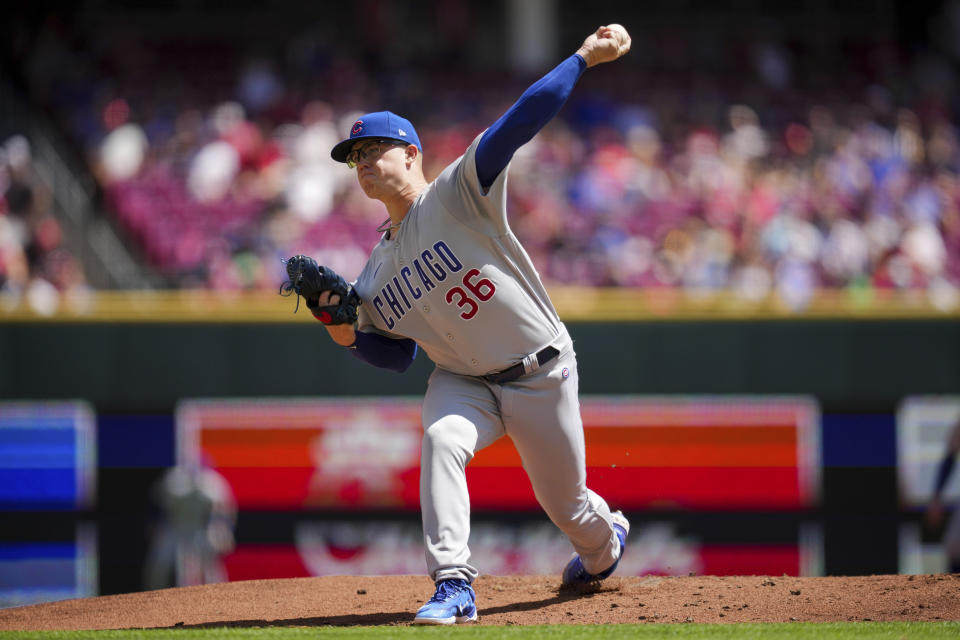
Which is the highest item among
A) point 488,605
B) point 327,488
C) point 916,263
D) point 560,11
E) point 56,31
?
point 560,11

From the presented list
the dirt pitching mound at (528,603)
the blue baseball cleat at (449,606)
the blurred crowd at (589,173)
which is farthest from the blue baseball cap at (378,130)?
the blurred crowd at (589,173)

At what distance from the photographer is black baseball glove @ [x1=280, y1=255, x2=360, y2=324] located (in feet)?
12.4

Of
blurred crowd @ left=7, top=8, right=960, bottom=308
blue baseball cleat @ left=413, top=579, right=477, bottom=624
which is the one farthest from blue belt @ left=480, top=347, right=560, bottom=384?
blurred crowd @ left=7, top=8, right=960, bottom=308

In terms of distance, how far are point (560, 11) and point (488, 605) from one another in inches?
462

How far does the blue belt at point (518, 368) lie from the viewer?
12.5ft

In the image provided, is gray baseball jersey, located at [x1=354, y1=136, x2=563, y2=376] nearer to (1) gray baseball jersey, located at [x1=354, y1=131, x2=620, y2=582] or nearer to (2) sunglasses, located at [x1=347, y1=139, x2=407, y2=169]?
(1) gray baseball jersey, located at [x1=354, y1=131, x2=620, y2=582]

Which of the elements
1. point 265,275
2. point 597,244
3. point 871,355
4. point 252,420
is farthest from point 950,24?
point 252,420

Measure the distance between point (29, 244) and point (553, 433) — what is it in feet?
18.9

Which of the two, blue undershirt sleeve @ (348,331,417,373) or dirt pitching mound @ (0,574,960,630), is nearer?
dirt pitching mound @ (0,574,960,630)

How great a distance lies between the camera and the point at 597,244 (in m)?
9.08

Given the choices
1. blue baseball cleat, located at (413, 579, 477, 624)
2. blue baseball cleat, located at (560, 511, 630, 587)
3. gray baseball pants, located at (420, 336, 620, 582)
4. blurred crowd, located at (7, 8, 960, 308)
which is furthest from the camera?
blurred crowd, located at (7, 8, 960, 308)

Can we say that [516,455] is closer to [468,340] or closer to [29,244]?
[468,340]

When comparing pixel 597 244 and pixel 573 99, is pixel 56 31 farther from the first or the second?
pixel 597 244

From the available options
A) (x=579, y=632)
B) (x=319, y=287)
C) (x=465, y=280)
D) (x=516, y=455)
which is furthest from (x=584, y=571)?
(x=516, y=455)
